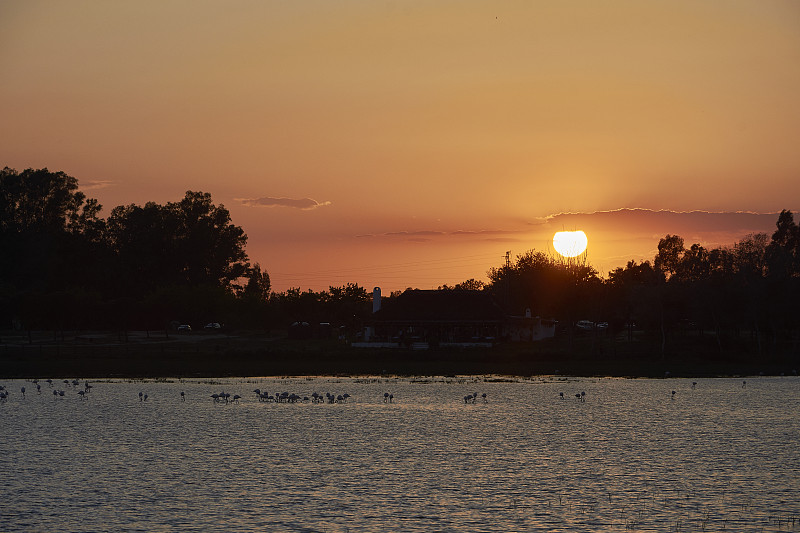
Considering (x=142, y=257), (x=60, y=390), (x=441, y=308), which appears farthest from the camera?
(x=142, y=257)

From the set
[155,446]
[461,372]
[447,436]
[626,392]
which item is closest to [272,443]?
[155,446]

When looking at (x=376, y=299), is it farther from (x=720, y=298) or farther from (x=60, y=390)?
(x=60, y=390)

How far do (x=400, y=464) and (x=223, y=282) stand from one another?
13996 cm

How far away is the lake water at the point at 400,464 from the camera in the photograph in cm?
1972

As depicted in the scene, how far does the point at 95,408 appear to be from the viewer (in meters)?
41.9

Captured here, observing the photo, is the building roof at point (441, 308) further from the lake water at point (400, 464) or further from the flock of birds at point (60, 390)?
the lake water at point (400, 464)

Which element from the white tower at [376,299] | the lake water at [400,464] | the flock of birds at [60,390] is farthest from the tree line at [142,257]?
the lake water at [400,464]

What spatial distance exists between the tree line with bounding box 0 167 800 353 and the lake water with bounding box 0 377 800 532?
4832 centimetres

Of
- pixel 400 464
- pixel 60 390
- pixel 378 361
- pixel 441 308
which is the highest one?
pixel 441 308

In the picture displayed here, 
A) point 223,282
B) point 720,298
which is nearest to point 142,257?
point 223,282

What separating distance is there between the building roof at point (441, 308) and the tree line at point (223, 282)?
7925 mm

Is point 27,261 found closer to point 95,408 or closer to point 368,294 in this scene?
point 368,294

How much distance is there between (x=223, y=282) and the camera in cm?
16275

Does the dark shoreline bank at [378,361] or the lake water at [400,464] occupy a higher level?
the dark shoreline bank at [378,361]
